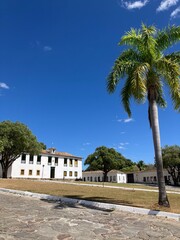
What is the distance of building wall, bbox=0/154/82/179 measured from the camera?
52.4m

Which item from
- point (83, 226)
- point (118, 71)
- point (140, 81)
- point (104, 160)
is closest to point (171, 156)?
point (104, 160)

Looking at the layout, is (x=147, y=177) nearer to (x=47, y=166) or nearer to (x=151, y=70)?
(x=47, y=166)

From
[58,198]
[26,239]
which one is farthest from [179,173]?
[26,239]

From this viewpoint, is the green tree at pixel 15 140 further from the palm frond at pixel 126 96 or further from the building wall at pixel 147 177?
the building wall at pixel 147 177

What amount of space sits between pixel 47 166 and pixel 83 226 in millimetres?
52213

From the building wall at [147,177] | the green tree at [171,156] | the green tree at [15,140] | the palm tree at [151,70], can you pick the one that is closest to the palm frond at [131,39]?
the palm tree at [151,70]

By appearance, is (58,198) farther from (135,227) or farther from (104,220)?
(135,227)

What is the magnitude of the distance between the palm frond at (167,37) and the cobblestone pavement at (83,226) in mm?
8317

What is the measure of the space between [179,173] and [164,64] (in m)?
46.6

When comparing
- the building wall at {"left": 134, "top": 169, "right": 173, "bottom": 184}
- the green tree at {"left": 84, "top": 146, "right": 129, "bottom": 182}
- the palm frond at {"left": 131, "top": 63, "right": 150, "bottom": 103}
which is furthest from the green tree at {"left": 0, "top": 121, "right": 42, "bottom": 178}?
the building wall at {"left": 134, "top": 169, "right": 173, "bottom": 184}

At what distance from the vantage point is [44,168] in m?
57.2

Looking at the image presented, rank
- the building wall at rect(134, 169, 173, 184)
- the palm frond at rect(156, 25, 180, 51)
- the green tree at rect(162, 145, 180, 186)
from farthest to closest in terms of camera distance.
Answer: the building wall at rect(134, 169, 173, 184) < the green tree at rect(162, 145, 180, 186) < the palm frond at rect(156, 25, 180, 51)

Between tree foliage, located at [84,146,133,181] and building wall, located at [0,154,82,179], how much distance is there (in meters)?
3.76

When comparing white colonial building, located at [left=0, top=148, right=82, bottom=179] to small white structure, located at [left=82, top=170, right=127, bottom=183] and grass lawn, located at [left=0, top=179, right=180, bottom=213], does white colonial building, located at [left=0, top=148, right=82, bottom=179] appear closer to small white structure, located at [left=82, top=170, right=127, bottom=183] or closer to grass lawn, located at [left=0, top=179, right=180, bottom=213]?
small white structure, located at [left=82, top=170, right=127, bottom=183]
